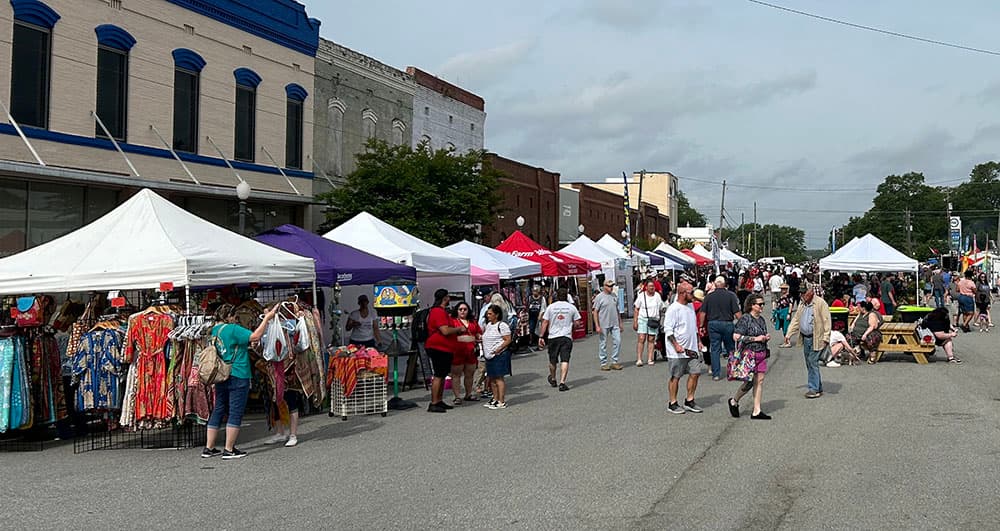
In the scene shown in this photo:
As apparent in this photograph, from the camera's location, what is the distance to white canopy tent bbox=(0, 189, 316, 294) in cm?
1048

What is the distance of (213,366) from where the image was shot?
30.6ft

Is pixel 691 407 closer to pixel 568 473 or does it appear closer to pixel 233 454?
pixel 568 473

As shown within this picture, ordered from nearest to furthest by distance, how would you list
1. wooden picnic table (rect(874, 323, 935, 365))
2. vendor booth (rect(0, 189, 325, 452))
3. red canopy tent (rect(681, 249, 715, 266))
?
vendor booth (rect(0, 189, 325, 452))
wooden picnic table (rect(874, 323, 935, 365))
red canopy tent (rect(681, 249, 715, 266))

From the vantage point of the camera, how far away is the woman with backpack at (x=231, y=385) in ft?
30.9

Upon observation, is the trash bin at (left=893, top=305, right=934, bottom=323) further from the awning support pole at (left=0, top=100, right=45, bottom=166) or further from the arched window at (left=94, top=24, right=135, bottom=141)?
the awning support pole at (left=0, top=100, right=45, bottom=166)

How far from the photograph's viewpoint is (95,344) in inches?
403

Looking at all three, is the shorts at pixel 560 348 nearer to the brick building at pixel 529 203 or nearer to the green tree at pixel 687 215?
the brick building at pixel 529 203

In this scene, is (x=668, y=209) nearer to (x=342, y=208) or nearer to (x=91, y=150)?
(x=342, y=208)

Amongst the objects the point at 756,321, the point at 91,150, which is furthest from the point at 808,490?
the point at 91,150

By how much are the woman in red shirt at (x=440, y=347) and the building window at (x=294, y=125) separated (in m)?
15.1

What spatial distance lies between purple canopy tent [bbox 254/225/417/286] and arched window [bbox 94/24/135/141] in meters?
7.94

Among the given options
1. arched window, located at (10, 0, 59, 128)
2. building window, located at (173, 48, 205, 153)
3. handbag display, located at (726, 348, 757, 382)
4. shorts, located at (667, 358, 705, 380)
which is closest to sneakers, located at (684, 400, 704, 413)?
shorts, located at (667, 358, 705, 380)

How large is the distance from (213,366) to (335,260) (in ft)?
16.1

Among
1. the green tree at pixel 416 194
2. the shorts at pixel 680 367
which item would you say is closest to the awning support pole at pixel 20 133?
the green tree at pixel 416 194
